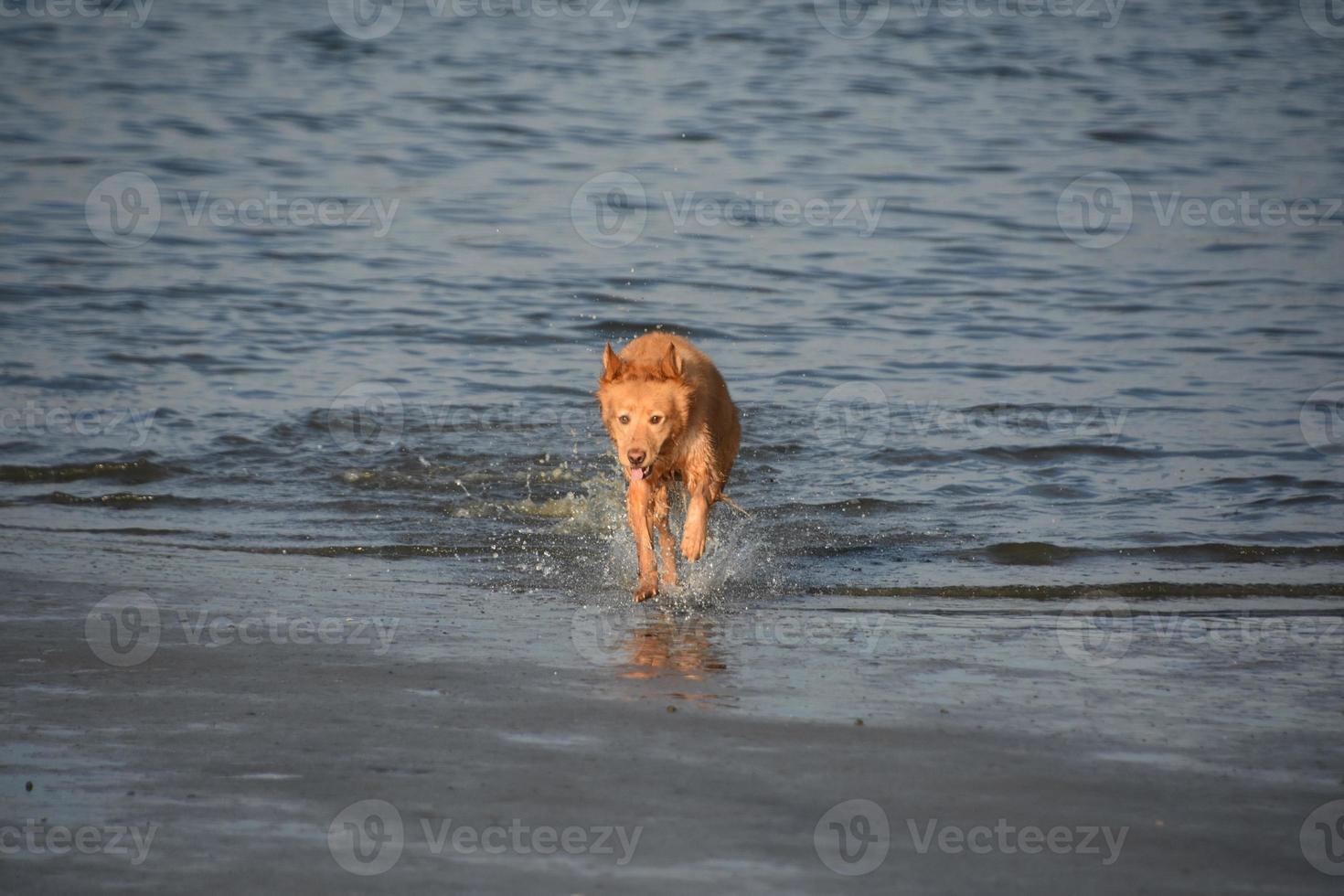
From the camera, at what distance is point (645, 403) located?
24.5 feet

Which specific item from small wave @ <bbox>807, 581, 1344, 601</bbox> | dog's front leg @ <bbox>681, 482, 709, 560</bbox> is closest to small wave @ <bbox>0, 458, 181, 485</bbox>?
dog's front leg @ <bbox>681, 482, 709, 560</bbox>

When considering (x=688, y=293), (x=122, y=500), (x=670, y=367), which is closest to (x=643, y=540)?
(x=670, y=367)

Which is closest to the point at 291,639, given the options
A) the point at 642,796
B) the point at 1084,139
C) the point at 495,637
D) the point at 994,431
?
the point at 495,637

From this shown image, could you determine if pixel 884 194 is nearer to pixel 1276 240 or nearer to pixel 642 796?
pixel 1276 240

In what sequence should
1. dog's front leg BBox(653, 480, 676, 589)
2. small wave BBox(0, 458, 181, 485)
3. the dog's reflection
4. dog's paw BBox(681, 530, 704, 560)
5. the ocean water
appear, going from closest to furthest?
the dog's reflection → dog's paw BBox(681, 530, 704, 560) → dog's front leg BBox(653, 480, 676, 589) → the ocean water → small wave BBox(0, 458, 181, 485)

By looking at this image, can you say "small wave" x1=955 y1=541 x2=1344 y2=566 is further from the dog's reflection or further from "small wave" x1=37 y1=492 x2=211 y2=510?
"small wave" x1=37 y1=492 x2=211 y2=510

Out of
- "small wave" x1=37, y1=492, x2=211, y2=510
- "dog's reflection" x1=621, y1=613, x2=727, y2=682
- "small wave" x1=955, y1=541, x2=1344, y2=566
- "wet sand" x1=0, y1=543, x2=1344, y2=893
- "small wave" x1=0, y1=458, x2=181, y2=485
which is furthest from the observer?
"small wave" x1=0, y1=458, x2=181, y2=485

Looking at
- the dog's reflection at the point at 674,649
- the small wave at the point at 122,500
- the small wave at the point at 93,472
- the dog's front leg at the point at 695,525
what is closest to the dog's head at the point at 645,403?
the dog's front leg at the point at 695,525

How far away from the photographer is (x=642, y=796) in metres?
4.63

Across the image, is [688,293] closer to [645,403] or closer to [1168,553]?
[1168,553]

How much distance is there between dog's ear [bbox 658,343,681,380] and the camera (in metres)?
7.50

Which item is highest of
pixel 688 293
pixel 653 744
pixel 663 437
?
pixel 663 437

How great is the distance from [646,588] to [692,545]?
32 centimetres

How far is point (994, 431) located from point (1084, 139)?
13.4 meters
